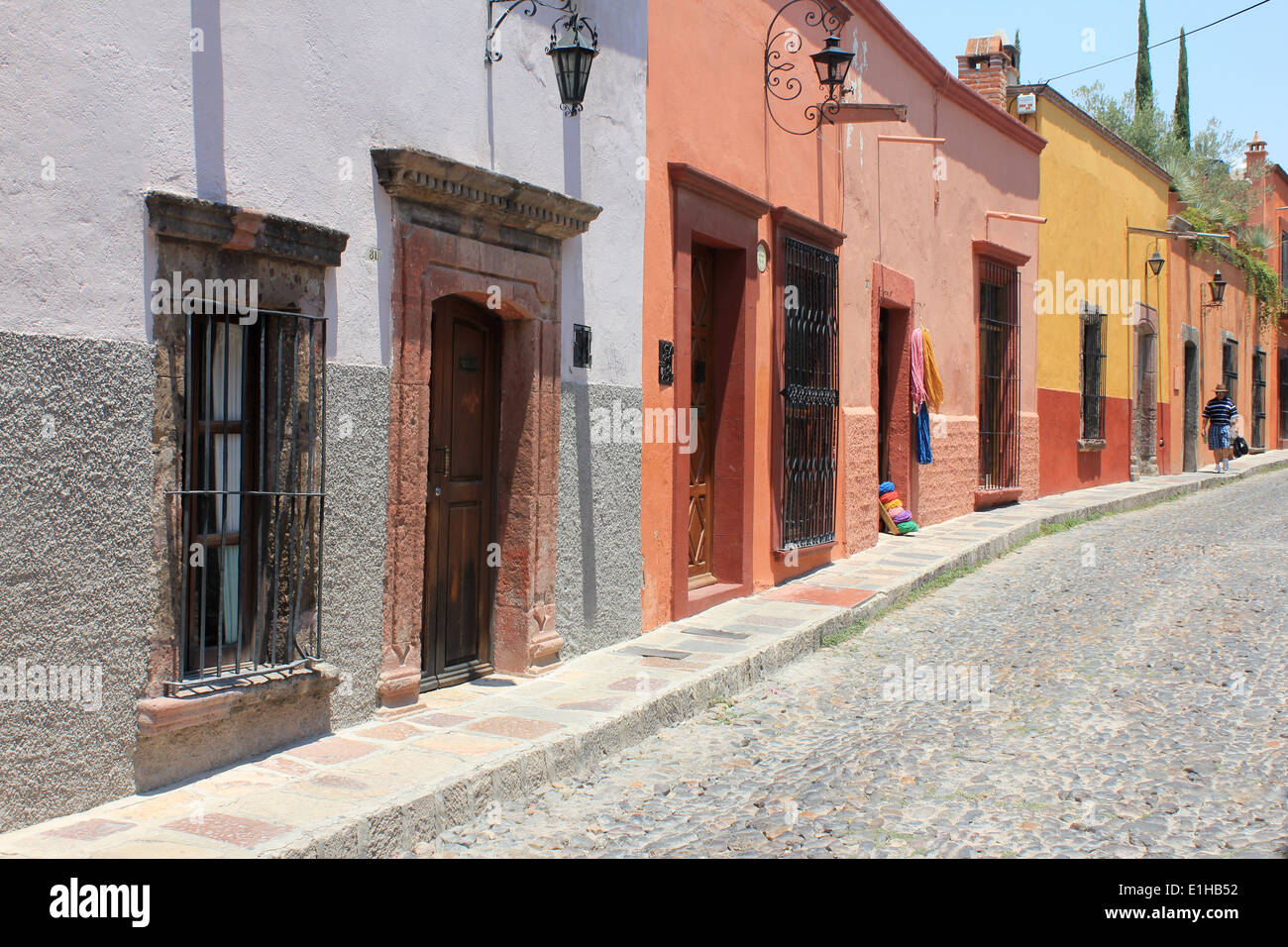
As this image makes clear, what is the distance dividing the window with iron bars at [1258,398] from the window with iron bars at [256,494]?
29144 millimetres

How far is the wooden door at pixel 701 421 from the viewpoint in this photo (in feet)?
29.3

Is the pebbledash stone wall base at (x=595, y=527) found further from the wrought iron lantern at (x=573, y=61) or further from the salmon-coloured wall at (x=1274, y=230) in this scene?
the salmon-coloured wall at (x=1274, y=230)

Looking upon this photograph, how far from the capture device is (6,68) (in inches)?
151

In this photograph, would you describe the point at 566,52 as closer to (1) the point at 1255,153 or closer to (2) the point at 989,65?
(2) the point at 989,65

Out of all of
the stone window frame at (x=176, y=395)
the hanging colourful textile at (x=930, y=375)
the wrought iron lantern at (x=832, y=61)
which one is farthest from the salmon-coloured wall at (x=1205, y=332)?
the stone window frame at (x=176, y=395)

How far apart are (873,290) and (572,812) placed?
26.5ft

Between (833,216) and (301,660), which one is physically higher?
(833,216)

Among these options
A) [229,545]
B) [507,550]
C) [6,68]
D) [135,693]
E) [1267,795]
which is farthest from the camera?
[507,550]

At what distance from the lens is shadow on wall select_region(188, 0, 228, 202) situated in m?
4.48

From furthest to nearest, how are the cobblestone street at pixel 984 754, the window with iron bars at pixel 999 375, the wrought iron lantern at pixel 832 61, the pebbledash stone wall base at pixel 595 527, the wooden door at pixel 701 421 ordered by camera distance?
the window with iron bars at pixel 999 375
the wrought iron lantern at pixel 832 61
the wooden door at pixel 701 421
the pebbledash stone wall base at pixel 595 527
the cobblestone street at pixel 984 754

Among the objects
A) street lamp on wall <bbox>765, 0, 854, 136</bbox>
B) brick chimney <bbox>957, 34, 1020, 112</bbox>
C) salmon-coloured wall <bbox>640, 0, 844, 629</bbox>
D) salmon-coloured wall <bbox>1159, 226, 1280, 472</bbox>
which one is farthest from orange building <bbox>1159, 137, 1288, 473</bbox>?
salmon-coloured wall <bbox>640, 0, 844, 629</bbox>

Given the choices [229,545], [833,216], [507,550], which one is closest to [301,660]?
→ [229,545]

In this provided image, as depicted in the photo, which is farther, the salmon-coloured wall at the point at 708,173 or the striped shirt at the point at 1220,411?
the striped shirt at the point at 1220,411

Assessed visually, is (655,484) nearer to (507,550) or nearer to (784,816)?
(507,550)
